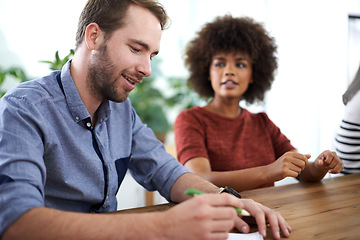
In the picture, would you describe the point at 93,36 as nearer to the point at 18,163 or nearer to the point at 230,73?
the point at 18,163

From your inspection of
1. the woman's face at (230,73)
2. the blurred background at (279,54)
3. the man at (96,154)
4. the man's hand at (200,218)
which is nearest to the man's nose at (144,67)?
the man at (96,154)

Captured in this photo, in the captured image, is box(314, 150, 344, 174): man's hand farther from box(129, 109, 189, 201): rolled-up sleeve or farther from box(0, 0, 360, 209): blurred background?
box(0, 0, 360, 209): blurred background

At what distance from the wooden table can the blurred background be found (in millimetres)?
1559

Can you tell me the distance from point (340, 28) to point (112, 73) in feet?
8.12

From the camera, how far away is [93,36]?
3.68 feet

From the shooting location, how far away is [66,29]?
127 inches

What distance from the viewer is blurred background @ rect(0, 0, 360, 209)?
2.96 meters

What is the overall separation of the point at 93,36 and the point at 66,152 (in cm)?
39

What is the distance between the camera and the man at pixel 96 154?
2.34 feet

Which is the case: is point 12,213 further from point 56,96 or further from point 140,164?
point 140,164

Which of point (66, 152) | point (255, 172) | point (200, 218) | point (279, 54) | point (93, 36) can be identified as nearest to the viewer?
point (200, 218)

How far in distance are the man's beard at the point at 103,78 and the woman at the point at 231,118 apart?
0.62 meters

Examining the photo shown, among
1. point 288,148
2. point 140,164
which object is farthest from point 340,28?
point 140,164

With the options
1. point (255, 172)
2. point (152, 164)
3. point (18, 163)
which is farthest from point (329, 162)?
point (18, 163)
